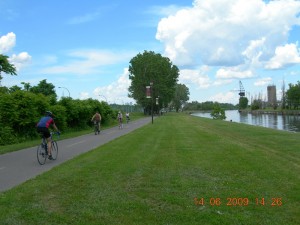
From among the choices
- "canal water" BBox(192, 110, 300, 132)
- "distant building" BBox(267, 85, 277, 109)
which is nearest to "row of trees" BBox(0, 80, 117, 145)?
"canal water" BBox(192, 110, 300, 132)

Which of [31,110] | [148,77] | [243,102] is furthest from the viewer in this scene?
[243,102]

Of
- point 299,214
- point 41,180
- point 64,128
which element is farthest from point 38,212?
point 64,128

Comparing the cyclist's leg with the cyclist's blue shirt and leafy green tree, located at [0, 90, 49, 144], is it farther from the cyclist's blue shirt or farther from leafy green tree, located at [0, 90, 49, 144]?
leafy green tree, located at [0, 90, 49, 144]

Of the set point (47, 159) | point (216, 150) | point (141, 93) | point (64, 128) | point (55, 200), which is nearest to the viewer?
point (55, 200)

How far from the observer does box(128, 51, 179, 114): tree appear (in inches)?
3917

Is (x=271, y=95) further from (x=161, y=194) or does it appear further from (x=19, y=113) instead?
(x=161, y=194)

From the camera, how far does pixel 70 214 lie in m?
6.20

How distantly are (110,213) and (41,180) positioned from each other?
364cm

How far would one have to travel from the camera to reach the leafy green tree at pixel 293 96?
120 m

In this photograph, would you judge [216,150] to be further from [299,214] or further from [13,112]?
[13,112]

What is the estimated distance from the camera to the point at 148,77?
99.8 metres
